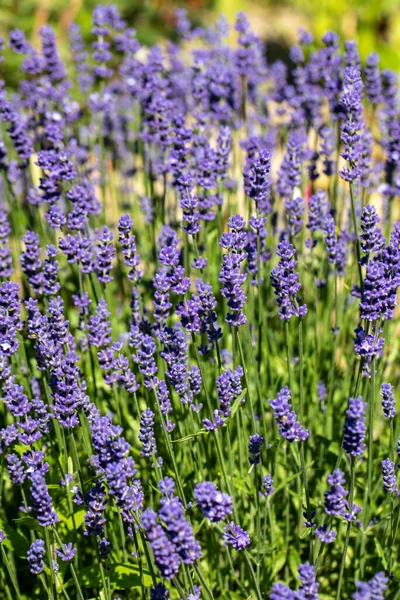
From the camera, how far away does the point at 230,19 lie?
474 inches

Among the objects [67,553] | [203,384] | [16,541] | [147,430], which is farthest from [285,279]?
[16,541]

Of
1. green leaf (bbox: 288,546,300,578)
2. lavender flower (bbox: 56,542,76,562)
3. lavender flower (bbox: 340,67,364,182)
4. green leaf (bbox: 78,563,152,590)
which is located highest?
lavender flower (bbox: 340,67,364,182)

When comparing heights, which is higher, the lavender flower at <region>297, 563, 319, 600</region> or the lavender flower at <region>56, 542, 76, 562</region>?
the lavender flower at <region>297, 563, 319, 600</region>

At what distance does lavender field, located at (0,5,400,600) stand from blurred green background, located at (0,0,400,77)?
5668mm

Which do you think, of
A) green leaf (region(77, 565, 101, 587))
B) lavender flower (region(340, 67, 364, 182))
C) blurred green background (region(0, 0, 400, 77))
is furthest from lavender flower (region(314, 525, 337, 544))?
blurred green background (region(0, 0, 400, 77))

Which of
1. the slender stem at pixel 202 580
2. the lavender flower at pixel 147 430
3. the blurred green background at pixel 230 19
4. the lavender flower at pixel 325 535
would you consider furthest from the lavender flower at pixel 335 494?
the blurred green background at pixel 230 19

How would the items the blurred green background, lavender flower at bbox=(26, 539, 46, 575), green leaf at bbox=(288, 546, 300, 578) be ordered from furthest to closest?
the blurred green background
green leaf at bbox=(288, 546, 300, 578)
lavender flower at bbox=(26, 539, 46, 575)

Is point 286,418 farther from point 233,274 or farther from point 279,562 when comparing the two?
point 279,562

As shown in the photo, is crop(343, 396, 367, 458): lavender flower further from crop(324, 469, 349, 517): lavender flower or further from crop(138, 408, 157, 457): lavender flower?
crop(138, 408, 157, 457): lavender flower

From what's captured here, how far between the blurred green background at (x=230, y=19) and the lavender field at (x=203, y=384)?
5.67 metres

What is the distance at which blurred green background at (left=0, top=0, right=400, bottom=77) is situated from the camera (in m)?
10.6

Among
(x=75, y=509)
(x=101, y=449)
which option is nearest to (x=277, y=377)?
(x=75, y=509)

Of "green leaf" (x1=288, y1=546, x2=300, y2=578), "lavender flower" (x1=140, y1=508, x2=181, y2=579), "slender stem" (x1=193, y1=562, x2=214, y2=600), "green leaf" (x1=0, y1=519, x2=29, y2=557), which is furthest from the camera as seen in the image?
"green leaf" (x1=288, y1=546, x2=300, y2=578)

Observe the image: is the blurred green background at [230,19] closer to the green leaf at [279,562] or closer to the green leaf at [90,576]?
the green leaf at [279,562]
